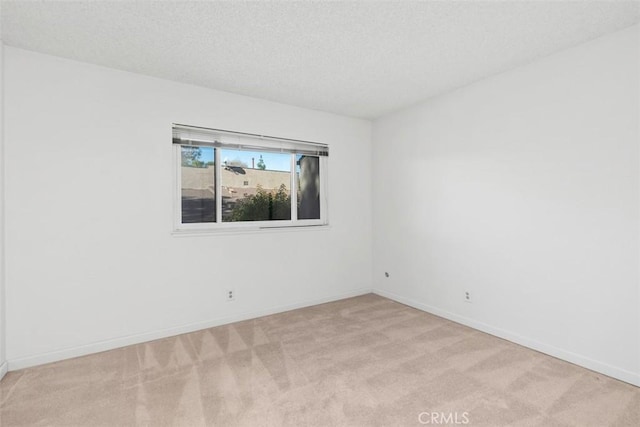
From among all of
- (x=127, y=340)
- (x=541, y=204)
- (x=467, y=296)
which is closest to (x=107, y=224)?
(x=127, y=340)

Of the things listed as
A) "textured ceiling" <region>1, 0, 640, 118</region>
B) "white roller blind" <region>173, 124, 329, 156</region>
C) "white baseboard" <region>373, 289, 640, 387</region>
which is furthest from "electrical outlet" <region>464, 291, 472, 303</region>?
"white roller blind" <region>173, 124, 329, 156</region>

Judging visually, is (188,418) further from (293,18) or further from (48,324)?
(293,18)

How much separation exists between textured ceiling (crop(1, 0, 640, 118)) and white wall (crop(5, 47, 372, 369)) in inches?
10.6

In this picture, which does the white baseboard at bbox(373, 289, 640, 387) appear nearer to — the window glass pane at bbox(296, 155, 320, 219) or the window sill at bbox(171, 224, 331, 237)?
the window sill at bbox(171, 224, 331, 237)

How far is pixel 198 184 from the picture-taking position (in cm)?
325

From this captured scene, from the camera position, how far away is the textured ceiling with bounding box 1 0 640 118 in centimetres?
194

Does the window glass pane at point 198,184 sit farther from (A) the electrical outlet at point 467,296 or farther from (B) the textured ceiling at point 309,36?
(A) the electrical outlet at point 467,296

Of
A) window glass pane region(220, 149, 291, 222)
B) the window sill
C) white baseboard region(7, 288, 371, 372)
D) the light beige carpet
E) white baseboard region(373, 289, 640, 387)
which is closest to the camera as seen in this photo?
the light beige carpet

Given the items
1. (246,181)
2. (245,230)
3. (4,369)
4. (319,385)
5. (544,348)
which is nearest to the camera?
(319,385)

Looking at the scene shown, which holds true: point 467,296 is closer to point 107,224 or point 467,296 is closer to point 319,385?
point 319,385

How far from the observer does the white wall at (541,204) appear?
7.19ft

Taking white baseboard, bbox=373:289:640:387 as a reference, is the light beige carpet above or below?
below

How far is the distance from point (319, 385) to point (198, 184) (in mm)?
2302

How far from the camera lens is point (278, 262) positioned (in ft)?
12.0
